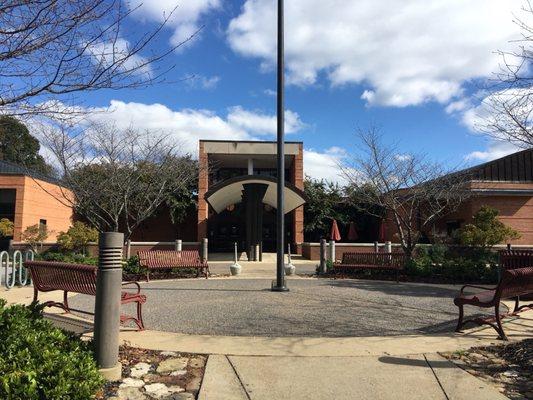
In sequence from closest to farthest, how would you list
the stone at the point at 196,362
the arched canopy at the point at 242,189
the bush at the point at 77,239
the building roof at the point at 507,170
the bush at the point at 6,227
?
the stone at the point at 196,362
the bush at the point at 77,239
the arched canopy at the point at 242,189
the bush at the point at 6,227
the building roof at the point at 507,170

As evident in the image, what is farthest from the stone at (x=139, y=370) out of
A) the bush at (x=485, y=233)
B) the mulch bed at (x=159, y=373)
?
the bush at (x=485, y=233)

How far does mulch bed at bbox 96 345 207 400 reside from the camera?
4.64 m

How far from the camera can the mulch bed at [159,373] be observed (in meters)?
4.64

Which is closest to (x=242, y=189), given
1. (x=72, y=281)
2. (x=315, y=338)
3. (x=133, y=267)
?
(x=133, y=267)

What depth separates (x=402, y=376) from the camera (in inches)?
203

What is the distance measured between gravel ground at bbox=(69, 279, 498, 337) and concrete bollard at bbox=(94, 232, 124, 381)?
8.27ft

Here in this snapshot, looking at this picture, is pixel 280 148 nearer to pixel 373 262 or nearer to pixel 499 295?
pixel 373 262

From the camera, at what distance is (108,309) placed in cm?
493

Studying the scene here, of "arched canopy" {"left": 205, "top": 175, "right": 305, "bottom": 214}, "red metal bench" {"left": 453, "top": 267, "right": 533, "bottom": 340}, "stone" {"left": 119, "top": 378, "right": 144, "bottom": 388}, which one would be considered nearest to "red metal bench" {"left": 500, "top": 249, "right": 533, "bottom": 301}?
"red metal bench" {"left": 453, "top": 267, "right": 533, "bottom": 340}

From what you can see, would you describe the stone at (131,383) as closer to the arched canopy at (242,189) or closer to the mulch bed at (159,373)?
the mulch bed at (159,373)

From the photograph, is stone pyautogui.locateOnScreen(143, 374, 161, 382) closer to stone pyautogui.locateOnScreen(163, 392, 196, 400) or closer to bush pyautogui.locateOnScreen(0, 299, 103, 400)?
stone pyautogui.locateOnScreen(163, 392, 196, 400)

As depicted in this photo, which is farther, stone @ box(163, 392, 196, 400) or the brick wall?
the brick wall

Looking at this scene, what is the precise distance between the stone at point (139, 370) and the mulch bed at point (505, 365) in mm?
3477

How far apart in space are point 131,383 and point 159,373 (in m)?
0.43
